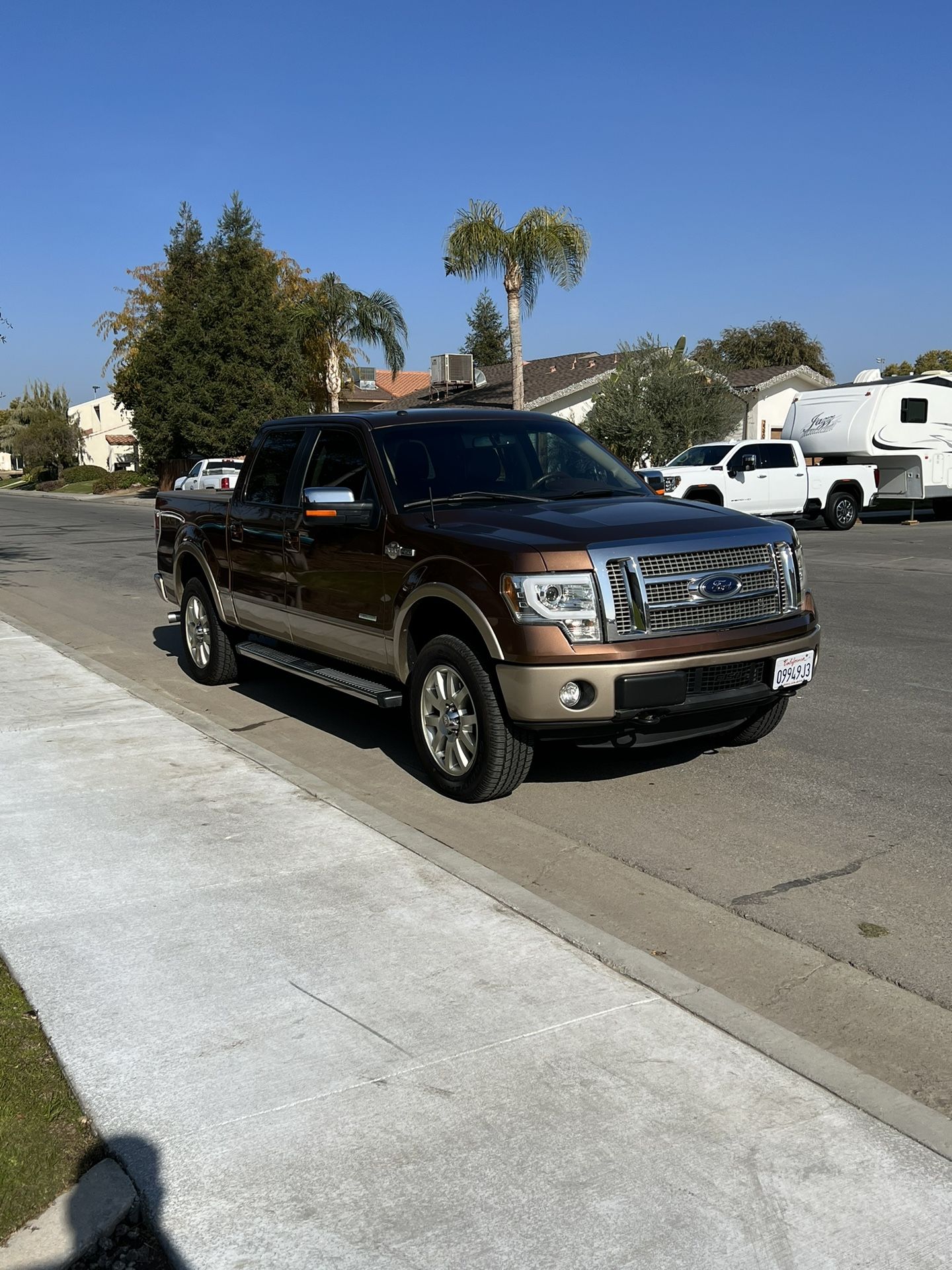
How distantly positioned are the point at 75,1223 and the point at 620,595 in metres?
3.57

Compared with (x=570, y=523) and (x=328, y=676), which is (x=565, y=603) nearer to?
(x=570, y=523)

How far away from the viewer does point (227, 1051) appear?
358 centimetres

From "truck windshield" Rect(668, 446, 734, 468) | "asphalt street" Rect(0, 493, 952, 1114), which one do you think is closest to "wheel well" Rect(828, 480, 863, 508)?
"truck windshield" Rect(668, 446, 734, 468)

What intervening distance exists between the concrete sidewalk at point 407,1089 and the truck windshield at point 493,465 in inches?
91.9

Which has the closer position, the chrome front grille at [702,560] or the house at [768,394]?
the chrome front grille at [702,560]

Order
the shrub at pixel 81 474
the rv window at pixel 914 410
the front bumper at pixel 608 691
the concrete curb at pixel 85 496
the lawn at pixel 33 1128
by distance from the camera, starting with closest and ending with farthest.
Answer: the lawn at pixel 33 1128, the front bumper at pixel 608 691, the rv window at pixel 914 410, the concrete curb at pixel 85 496, the shrub at pixel 81 474

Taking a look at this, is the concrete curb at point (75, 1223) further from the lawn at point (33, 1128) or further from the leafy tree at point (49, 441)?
the leafy tree at point (49, 441)

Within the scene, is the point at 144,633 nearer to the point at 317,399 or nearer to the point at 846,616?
the point at 846,616

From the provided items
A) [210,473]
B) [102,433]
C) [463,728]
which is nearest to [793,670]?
[463,728]

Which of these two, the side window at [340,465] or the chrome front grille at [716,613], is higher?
the side window at [340,465]

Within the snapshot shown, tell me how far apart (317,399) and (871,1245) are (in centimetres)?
5375

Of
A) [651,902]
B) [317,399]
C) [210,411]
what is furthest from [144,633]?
[317,399]

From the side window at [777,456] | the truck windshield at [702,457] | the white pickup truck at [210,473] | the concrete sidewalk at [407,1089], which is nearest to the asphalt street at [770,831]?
the concrete sidewalk at [407,1089]

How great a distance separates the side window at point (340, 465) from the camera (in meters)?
7.14
